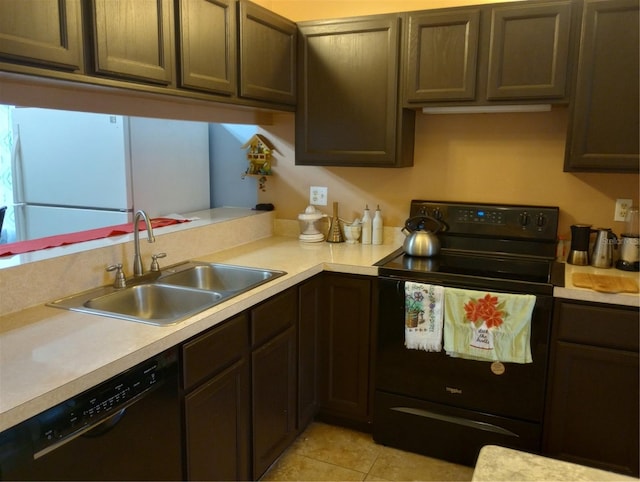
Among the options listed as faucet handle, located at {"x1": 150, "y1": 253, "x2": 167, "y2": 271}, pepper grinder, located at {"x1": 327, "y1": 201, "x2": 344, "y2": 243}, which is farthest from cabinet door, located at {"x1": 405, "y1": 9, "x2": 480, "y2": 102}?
faucet handle, located at {"x1": 150, "y1": 253, "x2": 167, "y2": 271}

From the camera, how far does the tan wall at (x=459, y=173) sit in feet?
Result: 8.54

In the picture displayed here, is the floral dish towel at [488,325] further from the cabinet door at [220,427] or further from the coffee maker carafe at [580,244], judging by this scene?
the cabinet door at [220,427]

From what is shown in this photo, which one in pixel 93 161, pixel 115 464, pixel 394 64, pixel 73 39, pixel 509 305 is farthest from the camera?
pixel 93 161

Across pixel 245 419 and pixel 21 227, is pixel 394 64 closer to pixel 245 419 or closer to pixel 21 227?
pixel 245 419

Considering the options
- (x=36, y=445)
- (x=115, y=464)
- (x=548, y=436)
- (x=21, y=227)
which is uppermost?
(x=21, y=227)

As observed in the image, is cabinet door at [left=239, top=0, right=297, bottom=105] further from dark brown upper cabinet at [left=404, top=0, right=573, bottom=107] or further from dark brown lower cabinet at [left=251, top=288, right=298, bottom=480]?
dark brown lower cabinet at [left=251, top=288, right=298, bottom=480]

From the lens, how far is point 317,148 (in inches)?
111

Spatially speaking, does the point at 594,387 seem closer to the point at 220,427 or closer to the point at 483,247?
the point at 483,247

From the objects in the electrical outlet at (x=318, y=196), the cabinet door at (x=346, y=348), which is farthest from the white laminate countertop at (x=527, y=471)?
the electrical outlet at (x=318, y=196)

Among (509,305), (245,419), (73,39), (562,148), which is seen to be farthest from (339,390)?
(73,39)

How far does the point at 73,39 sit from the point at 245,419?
1.44m

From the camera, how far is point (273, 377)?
2.21 m

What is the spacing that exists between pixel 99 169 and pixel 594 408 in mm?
2618

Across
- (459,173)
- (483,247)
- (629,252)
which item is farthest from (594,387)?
(459,173)
